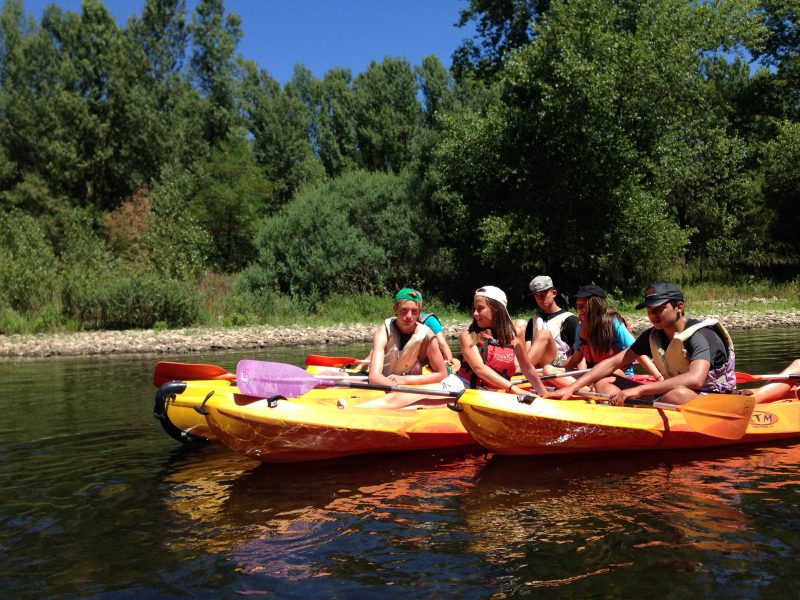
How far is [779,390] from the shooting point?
6883 mm

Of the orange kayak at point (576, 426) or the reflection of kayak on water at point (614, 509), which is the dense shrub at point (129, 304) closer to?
the reflection of kayak on water at point (614, 509)

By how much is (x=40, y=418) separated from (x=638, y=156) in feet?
61.5

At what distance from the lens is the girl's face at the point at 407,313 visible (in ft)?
20.4

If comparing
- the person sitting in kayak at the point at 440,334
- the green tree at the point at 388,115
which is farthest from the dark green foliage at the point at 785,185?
the person sitting in kayak at the point at 440,334

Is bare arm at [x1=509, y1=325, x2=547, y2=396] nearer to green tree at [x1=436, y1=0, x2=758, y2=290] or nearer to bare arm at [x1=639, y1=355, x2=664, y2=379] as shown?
bare arm at [x1=639, y1=355, x2=664, y2=379]

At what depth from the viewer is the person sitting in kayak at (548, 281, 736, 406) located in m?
5.68

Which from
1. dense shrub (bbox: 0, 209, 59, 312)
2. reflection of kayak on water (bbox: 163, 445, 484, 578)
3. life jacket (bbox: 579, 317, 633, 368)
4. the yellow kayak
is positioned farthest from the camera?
dense shrub (bbox: 0, 209, 59, 312)

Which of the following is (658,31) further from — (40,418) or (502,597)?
(502,597)

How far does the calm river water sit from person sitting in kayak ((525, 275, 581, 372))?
113cm

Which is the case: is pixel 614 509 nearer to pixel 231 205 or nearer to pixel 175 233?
pixel 175 233

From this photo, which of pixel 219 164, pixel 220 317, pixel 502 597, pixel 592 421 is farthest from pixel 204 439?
pixel 219 164

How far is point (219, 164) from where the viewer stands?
34562 mm

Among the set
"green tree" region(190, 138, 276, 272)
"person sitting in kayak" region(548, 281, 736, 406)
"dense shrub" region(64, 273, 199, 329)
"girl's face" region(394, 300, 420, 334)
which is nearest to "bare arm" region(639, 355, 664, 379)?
"person sitting in kayak" region(548, 281, 736, 406)

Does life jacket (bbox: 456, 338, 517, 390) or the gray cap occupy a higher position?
the gray cap
